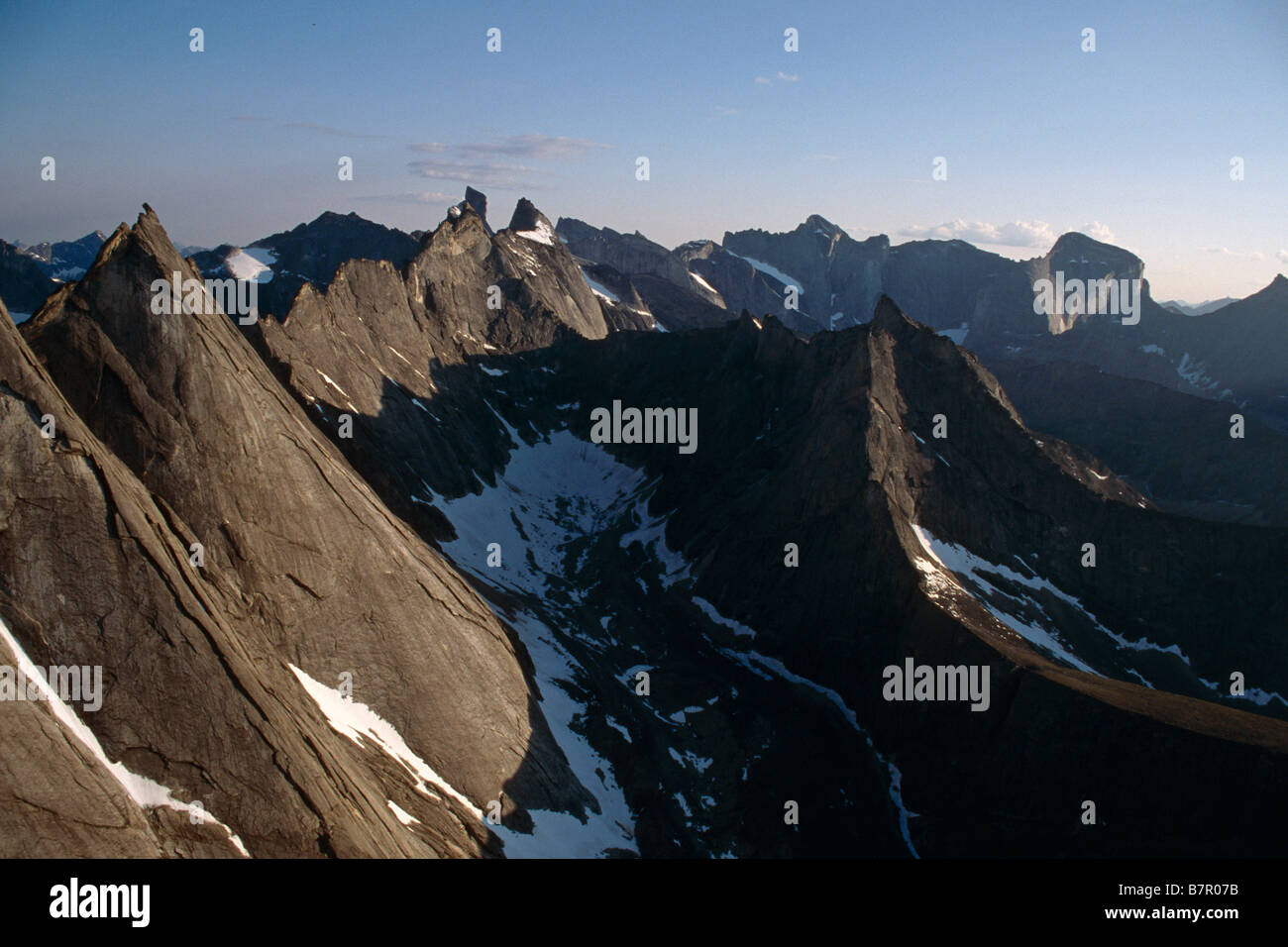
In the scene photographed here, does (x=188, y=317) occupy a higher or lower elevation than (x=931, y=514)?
higher

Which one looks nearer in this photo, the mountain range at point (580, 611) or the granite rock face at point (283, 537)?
the mountain range at point (580, 611)

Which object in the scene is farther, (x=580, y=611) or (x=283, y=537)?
(x=580, y=611)

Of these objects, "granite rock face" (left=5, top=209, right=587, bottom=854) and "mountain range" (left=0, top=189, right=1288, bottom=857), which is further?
"granite rock face" (left=5, top=209, right=587, bottom=854)

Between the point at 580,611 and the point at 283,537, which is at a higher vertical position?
the point at 283,537
